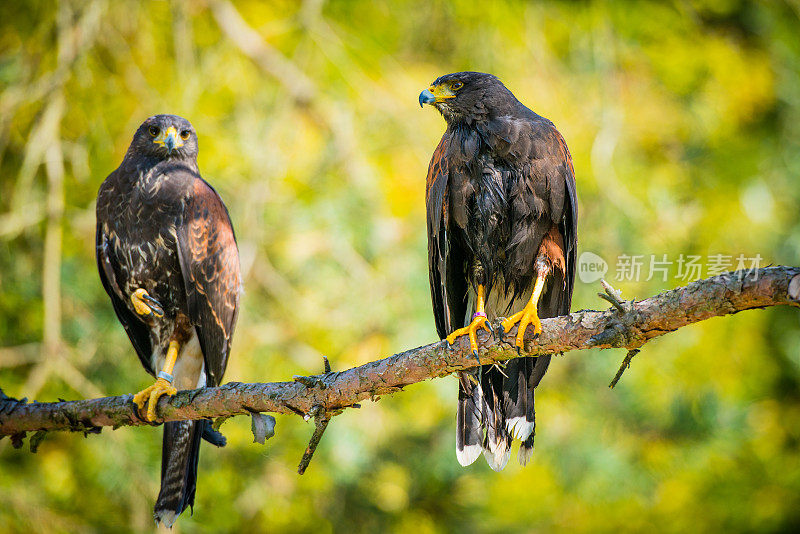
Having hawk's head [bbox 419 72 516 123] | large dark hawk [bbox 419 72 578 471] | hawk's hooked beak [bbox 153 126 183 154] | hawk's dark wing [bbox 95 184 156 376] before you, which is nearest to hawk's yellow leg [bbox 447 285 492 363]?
large dark hawk [bbox 419 72 578 471]

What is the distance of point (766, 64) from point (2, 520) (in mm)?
7776

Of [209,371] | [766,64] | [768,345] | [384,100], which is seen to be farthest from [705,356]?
[209,371]

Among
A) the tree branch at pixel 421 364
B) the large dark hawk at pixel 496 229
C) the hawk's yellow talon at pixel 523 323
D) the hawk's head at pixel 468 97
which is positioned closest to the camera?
the tree branch at pixel 421 364

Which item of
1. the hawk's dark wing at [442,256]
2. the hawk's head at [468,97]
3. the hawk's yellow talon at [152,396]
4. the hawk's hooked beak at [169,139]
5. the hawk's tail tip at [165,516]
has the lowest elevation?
the hawk's tail tip at [165,516]

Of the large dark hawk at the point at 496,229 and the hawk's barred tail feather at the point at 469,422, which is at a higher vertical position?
the large dark hawk at the point at 496,229

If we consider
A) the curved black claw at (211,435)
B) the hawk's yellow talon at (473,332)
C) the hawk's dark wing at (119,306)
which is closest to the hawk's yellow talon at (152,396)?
the curved black claw at (211,435)

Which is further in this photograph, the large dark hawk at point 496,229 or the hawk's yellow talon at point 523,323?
the large dark hawk at point 496,229

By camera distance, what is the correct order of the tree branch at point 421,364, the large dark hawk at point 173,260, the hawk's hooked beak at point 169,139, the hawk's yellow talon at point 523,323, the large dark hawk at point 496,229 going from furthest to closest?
the hawk's hooked beak at point 169,139, the large dark hawk at point 173,260, the large dark hawk at point 496,229, the hawk's yellow talon at point 523,323, the tree branch at point 421,364

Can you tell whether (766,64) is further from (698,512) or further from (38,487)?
(38,487)

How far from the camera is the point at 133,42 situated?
584 centimetres

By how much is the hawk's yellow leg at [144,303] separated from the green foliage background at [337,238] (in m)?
0.88

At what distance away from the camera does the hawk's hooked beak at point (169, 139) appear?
12.4 feet

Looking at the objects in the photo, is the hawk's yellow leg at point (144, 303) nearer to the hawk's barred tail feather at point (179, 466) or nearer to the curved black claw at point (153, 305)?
the curved black claw at point (153, 305)

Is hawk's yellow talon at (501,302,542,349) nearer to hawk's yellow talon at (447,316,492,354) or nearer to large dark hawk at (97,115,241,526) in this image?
hawk's yellow talon at (447,316,492,354)
